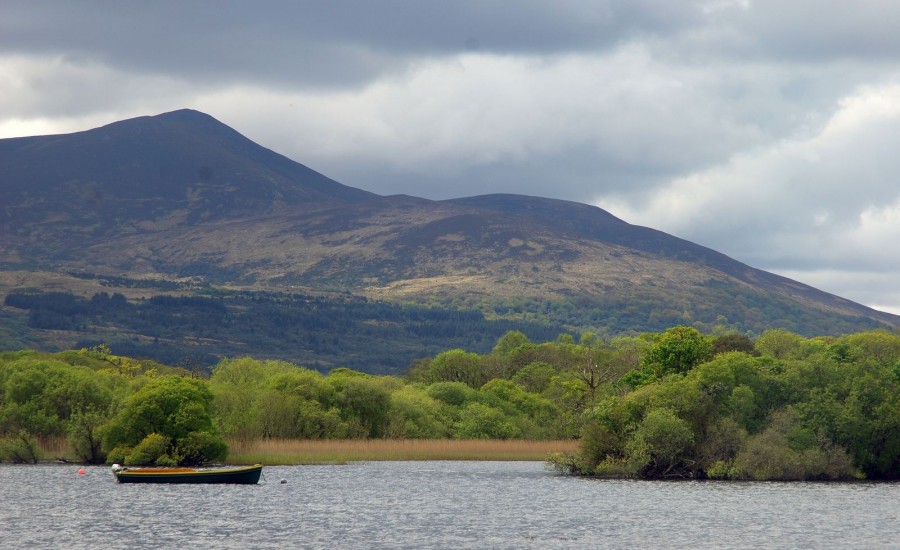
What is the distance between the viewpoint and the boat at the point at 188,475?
3371 inches

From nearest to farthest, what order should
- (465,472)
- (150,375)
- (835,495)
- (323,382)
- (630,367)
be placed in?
(835,495)
(465,472)
(323,382)
(150,375)
(630,367)

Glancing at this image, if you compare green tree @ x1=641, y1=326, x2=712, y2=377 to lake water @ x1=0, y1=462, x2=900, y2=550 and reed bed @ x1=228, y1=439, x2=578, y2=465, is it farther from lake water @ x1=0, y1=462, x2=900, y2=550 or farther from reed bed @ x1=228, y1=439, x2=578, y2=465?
lake water @ x1=0, y1=462, x2=900, y2=550

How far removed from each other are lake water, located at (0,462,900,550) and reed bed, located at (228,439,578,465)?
539 inches

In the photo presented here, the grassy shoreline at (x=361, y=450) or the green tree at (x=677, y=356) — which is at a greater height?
the green tree at (x=677, y=356)

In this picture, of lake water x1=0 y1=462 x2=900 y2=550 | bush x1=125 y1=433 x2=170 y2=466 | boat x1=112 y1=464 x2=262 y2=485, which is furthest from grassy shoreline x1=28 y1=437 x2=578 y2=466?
boat x1=112 y1=464 x2=262 y2=485

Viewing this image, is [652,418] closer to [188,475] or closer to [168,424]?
[188,475]

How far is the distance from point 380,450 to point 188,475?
132 feet

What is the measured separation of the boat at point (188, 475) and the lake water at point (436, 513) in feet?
2.40

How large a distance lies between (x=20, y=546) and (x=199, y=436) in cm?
4400

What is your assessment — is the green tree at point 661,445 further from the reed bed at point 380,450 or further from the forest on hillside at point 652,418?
the reed bed at point 380,450

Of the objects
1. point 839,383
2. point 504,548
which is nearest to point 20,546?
point 504,548

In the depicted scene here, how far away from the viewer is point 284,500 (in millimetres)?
77812

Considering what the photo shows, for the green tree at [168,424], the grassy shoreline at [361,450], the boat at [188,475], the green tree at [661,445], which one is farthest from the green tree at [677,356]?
the boat at [188,475]

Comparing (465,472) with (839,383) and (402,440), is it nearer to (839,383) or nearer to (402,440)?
(402,440)
